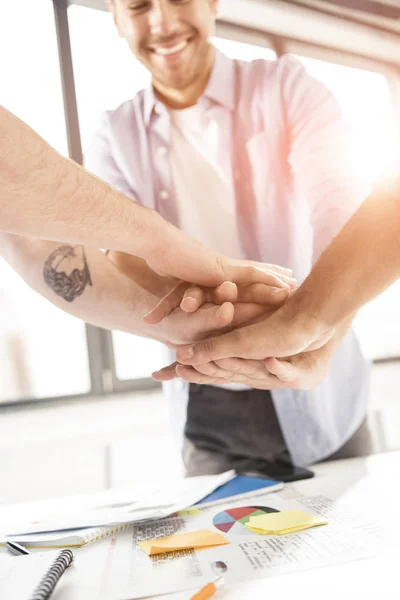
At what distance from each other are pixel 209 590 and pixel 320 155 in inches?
50.1

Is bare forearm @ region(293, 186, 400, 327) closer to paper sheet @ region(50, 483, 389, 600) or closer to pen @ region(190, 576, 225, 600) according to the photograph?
paper sheet @ region(50, 483, 389, 600)

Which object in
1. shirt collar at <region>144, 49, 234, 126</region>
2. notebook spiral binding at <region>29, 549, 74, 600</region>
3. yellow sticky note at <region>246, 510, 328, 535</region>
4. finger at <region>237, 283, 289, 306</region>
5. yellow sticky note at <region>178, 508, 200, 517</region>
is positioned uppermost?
shirt collar at <region>144, 49, 234, 126</region>

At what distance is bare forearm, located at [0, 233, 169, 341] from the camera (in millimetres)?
1314

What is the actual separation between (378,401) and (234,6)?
1.94 metres

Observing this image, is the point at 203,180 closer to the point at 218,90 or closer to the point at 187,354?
the point at 218,90

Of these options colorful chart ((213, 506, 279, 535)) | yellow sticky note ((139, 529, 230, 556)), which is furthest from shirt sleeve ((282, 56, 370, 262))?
yellow sticky note ((139, 529, 230, 556))

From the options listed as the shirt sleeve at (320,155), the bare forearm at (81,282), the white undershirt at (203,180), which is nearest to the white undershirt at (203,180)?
the white undershirt at (203,180)

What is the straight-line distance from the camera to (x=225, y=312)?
1.08m

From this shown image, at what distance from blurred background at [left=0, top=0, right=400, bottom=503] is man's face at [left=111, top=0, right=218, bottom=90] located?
617 millimetres

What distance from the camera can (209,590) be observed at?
49 cm

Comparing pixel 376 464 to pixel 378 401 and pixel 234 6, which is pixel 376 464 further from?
pixel 234 6


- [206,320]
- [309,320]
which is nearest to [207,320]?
[206,320]

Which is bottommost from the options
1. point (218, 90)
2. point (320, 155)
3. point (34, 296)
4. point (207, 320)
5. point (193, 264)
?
point (207, 320)

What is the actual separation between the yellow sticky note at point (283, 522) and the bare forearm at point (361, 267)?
1.34 feet
